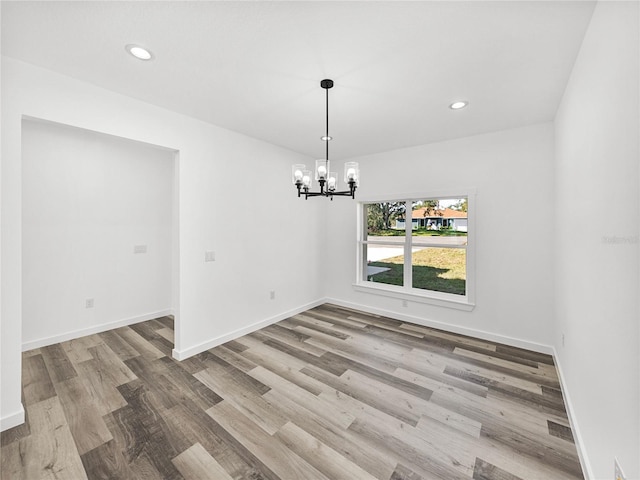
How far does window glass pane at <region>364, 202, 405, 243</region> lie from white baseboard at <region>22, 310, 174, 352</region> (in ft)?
12.6

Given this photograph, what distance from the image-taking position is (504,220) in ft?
11.1

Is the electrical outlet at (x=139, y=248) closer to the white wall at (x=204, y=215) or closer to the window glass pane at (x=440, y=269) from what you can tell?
the white wall at (x=204, y=215)

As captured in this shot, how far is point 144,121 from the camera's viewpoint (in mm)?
2664

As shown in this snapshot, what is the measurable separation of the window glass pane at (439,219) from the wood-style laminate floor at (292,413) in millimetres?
1538

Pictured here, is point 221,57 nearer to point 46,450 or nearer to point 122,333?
point 46,450

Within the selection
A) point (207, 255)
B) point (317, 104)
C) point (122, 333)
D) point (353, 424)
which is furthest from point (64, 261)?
point (353, 424)

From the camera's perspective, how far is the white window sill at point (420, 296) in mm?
3721

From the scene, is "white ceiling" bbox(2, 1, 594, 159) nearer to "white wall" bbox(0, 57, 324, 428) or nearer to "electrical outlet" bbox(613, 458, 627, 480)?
"white wall" bbox(0, 57, 324, 428)

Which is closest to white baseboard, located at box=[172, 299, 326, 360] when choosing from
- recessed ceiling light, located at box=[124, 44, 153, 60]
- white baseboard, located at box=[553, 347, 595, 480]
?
recessed ceiling light, located at box=[124, 44, 153, 60]

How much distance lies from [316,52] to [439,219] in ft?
9.87

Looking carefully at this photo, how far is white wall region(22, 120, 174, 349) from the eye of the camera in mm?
3201

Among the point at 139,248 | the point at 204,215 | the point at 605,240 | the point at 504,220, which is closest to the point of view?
the point at 605,240

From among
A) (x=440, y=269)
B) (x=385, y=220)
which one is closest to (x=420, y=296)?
(x=440, y=269)

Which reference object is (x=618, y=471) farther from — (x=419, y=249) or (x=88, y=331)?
(x=88, y=331)
